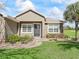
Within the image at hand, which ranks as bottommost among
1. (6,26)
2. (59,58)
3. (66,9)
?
(59,58)

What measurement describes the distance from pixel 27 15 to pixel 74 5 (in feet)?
28.6

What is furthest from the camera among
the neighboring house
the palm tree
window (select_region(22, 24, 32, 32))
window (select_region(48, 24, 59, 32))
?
window (select_region(48, 24, 59, 32))

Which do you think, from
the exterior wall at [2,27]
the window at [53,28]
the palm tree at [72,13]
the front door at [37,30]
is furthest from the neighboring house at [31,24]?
the exterior wall at [2,27]

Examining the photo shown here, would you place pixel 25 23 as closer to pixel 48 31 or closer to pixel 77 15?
pixel 48 31

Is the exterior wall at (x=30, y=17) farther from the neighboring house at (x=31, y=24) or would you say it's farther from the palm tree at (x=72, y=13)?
the palm tree at (x=72, y=13)

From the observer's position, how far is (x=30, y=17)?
40031 mm

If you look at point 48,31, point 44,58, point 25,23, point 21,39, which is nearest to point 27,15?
point 25,23

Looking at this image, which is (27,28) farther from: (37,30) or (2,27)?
(2,27)

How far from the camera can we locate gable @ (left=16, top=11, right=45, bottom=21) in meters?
39.8

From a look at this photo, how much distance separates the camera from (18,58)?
1605cm

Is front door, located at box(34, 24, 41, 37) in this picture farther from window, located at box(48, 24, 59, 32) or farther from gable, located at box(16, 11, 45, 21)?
window, located at box(48, 24, 59, 32)

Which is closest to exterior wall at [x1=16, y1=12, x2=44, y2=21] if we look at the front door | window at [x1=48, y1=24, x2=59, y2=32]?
the front door

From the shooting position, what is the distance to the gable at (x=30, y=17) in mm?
39844

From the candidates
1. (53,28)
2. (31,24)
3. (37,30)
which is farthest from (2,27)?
(53,28)
